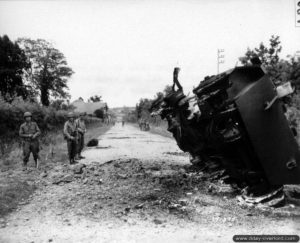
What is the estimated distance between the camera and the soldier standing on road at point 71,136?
11188 mm

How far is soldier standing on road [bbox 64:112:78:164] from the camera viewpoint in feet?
36.7

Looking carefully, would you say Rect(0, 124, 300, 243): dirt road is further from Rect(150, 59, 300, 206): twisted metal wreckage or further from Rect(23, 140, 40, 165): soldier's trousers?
Rect(23, 140, 40, 165): soldier's trousers

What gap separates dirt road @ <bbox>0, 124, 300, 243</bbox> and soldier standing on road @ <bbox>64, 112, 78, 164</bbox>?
3131mm

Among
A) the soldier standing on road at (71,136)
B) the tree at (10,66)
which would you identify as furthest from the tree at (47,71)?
the soldier standing on road at (71,136)

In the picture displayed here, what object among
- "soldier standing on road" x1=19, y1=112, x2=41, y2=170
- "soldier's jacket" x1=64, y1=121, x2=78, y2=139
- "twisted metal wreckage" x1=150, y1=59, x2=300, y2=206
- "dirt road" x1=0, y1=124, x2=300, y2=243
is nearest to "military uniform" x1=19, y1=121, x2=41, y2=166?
"soldier standing on road" x1=19, y1=112, x2=41, y2=170

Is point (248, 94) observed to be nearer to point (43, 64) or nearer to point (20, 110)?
point (20, 110)

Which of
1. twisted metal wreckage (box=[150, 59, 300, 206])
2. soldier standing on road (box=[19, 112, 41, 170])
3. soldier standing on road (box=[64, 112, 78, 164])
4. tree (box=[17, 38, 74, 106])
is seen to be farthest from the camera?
tree (box=[17, 38, 74, 106])

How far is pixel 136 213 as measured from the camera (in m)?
5.45

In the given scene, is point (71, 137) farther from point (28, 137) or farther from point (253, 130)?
point (253, 130)

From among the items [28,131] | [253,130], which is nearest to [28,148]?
[28,131]

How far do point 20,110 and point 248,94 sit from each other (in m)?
13.9

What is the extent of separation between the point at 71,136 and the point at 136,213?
20.8 ft

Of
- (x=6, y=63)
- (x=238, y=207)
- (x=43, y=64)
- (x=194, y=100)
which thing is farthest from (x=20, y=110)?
(x=43, y=64)

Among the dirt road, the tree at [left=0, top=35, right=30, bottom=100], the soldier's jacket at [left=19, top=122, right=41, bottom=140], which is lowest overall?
the dirt road
